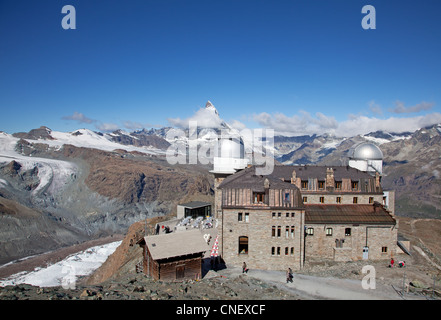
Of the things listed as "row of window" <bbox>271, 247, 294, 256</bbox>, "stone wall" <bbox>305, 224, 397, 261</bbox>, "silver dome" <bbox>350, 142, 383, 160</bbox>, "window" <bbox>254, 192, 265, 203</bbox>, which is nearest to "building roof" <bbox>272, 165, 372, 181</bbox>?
"silver dome" <bbox>350, 142, 383, 160</bbox>

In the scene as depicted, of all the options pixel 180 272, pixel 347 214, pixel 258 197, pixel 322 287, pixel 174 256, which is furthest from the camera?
pixel 347 214

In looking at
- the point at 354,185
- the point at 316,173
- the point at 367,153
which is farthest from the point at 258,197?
the point at 367,153

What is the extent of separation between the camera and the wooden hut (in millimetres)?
32812

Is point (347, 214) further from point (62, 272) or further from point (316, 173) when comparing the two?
point (62, 272)

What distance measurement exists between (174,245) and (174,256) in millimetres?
1462

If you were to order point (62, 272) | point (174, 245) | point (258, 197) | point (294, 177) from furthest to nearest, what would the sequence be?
point (62, 272) < point (294, 177) < point (258, 197) < point (174, 245)

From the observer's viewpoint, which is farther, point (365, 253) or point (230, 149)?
point (230, 149)

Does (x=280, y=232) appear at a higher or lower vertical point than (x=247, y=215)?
lower

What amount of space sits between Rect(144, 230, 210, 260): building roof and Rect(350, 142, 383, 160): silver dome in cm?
3877

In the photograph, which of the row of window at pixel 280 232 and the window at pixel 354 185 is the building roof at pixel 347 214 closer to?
the window at pixel 354 185

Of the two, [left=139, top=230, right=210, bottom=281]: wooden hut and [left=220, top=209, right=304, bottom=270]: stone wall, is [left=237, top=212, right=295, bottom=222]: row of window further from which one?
[left=139, top=230, right=210, bottom=281]: wooden hut

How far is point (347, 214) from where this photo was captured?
46906 millimetres
